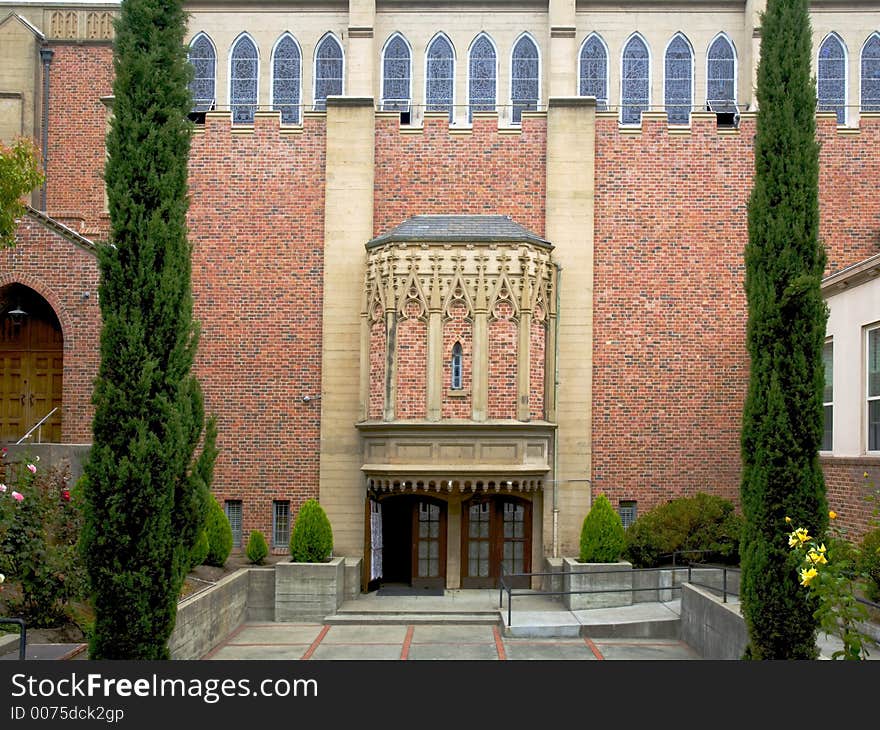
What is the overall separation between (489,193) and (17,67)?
46.8 feet

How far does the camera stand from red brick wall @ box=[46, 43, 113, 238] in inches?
1063

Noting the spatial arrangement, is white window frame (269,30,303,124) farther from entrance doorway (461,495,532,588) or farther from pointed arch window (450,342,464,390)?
entrance doorway (461,495,532,588)

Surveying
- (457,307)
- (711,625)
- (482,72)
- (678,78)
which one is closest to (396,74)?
(482,72)

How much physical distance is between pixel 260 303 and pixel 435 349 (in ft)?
13.6

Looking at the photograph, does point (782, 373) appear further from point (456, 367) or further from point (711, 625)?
point (456, 367)

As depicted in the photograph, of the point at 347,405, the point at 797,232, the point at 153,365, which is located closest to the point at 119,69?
the point at 153,365

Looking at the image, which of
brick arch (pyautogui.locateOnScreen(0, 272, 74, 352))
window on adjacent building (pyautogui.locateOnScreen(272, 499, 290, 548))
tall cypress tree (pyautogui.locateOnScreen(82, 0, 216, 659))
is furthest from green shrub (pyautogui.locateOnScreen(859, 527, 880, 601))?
brick arch (pyautogui.locateOnScreen(0, 272, 74, 352))

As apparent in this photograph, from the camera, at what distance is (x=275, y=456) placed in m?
21.9

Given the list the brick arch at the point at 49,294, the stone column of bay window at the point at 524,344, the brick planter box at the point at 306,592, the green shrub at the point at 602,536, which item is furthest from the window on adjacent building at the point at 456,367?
the brick arch at the point at 49,294

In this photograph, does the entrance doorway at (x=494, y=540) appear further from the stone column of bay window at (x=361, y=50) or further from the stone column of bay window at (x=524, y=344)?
the stone column of bay window at (x=361, y=50)

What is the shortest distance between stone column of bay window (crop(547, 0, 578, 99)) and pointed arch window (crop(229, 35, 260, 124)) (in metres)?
8.04

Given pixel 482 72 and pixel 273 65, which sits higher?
pixel 273 65

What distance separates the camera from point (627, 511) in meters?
21.7

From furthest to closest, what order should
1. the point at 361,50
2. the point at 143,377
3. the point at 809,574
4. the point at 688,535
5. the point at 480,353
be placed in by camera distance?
the point at 361,50 → the point at 480,353 → the point at 688,535 → the point at 143,377 → the point at 809,574
